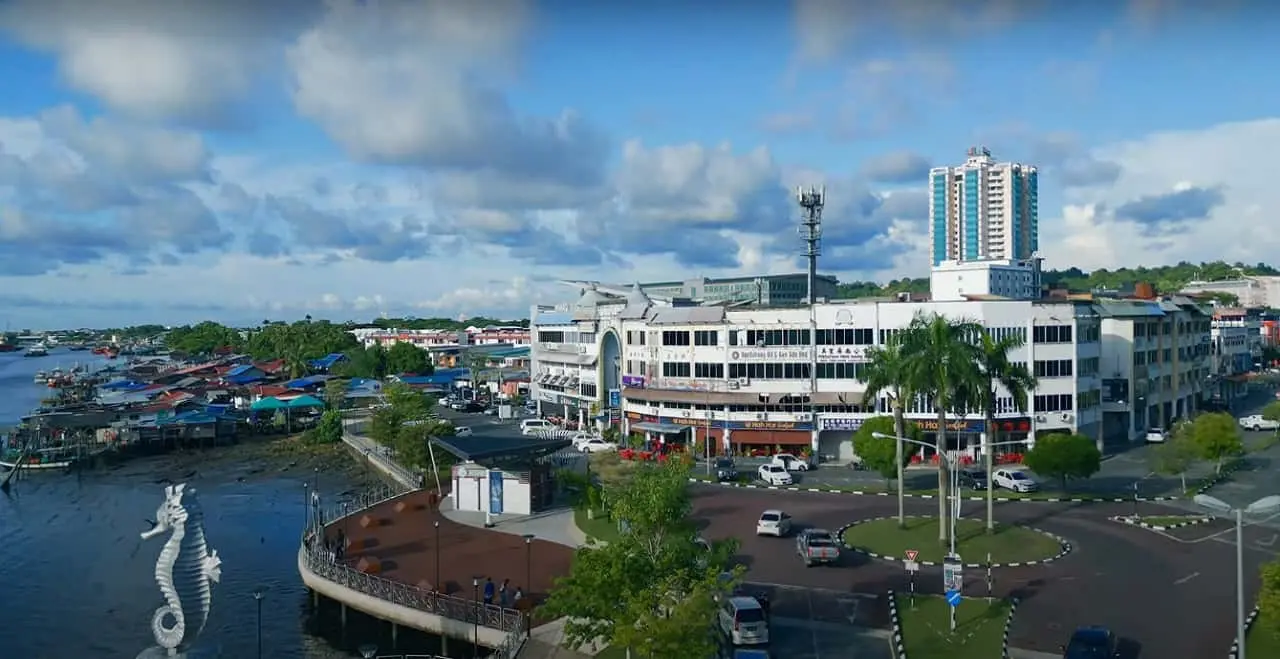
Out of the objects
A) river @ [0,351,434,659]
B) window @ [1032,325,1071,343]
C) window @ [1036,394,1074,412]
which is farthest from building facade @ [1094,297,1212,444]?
river @ [0,351,434,659]

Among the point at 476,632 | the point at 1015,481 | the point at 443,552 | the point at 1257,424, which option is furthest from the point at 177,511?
the point at 1257,424

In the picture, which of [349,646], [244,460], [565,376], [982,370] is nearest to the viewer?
[349,646]

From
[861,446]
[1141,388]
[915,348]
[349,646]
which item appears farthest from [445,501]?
[1141,388]

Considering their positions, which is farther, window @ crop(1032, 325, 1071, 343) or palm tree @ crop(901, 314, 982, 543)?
window @ crop(1032, 325, 1071, 343)

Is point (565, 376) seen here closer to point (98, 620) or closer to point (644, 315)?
point (644, 315)

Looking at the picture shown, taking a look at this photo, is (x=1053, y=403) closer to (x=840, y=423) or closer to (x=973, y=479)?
(x=973, y=479)

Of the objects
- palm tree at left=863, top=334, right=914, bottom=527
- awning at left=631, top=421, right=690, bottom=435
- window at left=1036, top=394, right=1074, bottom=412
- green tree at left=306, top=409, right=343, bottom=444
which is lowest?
green tree at left=306, top=409, right=343, bottom=444

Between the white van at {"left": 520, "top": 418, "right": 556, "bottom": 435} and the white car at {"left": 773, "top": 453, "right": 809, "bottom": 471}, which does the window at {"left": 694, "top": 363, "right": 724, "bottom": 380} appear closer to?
the white car at {"left": 773, "top": 453, "right": 809, "bottom": 471}
